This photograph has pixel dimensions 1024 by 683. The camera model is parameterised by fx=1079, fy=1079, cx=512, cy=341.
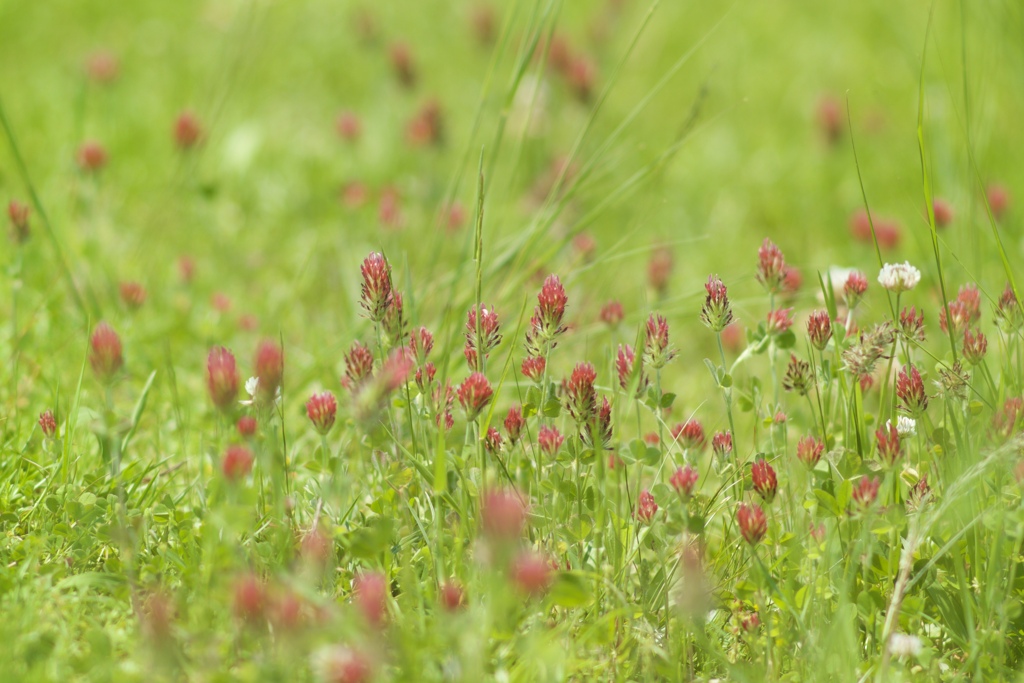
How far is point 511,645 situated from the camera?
1.78 meters

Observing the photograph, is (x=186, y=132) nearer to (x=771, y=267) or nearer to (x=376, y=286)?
(x=376, y=286)

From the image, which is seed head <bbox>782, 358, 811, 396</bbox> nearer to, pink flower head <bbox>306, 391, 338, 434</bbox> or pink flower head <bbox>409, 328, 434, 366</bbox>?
pink flower head <bbox>409, 328, 434, 366</bbox>

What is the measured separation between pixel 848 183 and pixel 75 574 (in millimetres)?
3619

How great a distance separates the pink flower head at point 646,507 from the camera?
1.98 metres

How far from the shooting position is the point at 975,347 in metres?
2.05

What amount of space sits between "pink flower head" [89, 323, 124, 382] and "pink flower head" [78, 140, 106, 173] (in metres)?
1.96

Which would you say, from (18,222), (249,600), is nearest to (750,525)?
(249,600)

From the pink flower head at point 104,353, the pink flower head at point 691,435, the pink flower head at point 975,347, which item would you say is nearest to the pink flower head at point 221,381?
the pink flower head at point 104,353

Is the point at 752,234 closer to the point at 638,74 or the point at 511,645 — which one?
the point at 638,74

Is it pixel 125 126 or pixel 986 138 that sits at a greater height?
pixel 986 138

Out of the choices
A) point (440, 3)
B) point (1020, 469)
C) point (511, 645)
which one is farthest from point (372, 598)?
point (440, 3)

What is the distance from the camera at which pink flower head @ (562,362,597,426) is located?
6.40 feet

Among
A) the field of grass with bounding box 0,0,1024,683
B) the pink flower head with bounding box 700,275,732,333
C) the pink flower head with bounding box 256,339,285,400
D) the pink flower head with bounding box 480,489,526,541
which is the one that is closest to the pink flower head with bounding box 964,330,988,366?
the field of grass with bounding box 0,0,1024,683

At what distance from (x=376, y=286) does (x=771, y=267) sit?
2.62 feet
